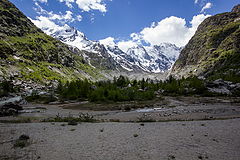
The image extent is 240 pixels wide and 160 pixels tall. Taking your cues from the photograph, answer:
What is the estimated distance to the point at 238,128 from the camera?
16266mm

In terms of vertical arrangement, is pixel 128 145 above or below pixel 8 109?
below

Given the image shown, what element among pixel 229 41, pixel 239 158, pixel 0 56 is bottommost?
pixel 239 158

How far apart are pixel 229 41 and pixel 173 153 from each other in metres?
227

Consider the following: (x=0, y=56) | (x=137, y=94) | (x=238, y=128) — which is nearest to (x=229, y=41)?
(x=137, y=94)

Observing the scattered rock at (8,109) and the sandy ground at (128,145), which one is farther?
the scattered rock at (8,109)

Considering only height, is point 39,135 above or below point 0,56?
below

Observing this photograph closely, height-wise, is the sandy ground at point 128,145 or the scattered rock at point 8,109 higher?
the scattered rock at point 8,109

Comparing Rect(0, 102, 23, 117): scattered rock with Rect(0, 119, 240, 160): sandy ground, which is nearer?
Rect(0, 119, 240, 160): sandy ground

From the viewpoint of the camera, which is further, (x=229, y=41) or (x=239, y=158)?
A: (x=229, y=41)

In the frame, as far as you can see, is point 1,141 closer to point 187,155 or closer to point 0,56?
point 187,155

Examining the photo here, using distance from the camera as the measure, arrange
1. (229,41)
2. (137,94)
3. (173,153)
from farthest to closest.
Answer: (229,41) → (137,94) → (173,153)

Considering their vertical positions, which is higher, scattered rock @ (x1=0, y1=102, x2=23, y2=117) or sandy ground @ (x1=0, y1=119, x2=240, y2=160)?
scattered rock @ (x1=0, y1=102, x2=23, y2=117)

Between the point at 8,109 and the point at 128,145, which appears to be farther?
the point at 8,109

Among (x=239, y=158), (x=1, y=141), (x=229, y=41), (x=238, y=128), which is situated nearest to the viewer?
(x=239, y=158)
